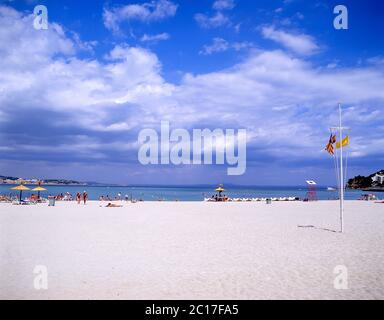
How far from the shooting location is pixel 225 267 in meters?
8.05

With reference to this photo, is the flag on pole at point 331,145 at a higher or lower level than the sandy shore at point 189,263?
higher

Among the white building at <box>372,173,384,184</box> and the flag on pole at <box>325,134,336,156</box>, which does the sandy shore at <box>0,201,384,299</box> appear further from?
the white building at <box>372,173,384,184</box>

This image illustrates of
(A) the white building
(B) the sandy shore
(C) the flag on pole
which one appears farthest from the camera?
(A) the white building

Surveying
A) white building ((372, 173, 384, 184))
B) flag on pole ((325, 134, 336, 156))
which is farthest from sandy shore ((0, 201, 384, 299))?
white building ((372, 173, 384, 184))

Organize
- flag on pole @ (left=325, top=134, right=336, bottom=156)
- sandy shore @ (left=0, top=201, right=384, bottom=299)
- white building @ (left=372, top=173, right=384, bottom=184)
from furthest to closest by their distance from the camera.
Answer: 1. white building @ (left=372, top=173, right=384, bottom=184)
2. flag on pole @ (left=325, top=134, right=336, bottom=156)
3. sandy shore @ (left=0, top=201, right=384, bottom=299)

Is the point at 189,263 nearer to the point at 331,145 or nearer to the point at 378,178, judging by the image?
the point at 331,145

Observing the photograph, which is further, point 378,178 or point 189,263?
point 378,178

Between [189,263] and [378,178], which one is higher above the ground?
[378,178]

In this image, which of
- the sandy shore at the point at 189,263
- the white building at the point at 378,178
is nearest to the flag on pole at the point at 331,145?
the sandy shore at the point at 189,263

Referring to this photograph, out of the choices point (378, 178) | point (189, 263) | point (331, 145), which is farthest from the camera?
point (378, 178)

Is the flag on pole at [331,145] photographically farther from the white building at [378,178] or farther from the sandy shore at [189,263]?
the white building at [378,178]

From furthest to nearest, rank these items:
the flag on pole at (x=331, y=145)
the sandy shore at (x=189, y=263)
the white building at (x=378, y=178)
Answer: the white building at (x=378, y=178) < the flag on pole at (x=331, y=145) < the sandy shore at (x=189, y=263)

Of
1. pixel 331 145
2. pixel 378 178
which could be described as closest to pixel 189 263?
pixel 331 145

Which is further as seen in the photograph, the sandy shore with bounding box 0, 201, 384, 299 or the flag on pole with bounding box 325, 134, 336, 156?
the flag on pole with bounding box 325, 134, 336, 156
